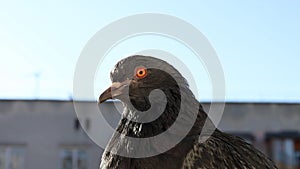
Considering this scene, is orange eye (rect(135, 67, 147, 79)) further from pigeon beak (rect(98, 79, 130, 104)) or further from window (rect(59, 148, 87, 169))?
window (rect(59, 148, 87, 169))

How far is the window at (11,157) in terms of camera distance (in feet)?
98.6

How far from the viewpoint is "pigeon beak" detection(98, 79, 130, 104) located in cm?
499

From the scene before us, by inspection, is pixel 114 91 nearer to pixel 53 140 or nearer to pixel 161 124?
pixel 161 124

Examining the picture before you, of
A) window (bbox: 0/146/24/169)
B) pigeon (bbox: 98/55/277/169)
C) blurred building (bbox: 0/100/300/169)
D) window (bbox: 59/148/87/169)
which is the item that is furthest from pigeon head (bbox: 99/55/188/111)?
window (bbox: 0/146/24/169)

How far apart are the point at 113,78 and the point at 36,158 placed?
25673 mm

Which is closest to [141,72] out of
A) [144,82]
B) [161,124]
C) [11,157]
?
[144,82]

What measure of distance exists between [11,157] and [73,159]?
10.7 ft

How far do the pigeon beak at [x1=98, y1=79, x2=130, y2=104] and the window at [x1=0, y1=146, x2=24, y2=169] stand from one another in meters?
26.0

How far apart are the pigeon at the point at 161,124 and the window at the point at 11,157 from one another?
2604 centimetres

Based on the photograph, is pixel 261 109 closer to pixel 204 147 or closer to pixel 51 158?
pixel 51 158

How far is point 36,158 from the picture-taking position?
98.2 ft

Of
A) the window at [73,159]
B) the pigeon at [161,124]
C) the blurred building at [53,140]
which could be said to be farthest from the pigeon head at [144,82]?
the window at [73,159]

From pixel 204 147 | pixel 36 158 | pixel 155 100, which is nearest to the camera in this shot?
pixel 204 147

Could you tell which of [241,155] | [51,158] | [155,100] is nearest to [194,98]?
[155,100]
